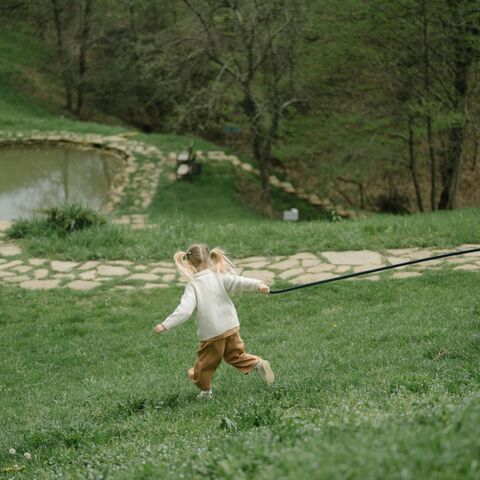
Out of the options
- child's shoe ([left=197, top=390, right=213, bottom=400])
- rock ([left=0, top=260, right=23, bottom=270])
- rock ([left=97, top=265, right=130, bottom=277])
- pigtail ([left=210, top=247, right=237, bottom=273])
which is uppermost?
pigtail ([left=210, top=247, right=237, bottom=273])

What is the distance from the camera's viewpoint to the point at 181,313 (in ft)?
15.5

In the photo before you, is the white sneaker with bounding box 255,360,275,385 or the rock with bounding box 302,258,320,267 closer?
the white sneaker with bounding box 255,360,275,385

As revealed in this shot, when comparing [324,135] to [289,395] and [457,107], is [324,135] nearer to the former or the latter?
[457,107]

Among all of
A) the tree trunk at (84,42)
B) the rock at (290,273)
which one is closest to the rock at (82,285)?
the rock at (290,273)

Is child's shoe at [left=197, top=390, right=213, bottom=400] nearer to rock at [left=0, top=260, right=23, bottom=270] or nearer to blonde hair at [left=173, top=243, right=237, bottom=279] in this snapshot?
blonde hair at [left=173, top=243, right=237, bottom=279]

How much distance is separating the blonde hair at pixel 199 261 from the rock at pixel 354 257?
356 cm

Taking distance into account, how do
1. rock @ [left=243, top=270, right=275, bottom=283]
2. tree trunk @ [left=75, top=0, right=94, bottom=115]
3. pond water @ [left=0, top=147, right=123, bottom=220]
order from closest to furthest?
1. rock @ [left=243, top=270, right=275, bottom=283]
2. pond water @ [left=0, top=147, right=123, bottom=220]
3. tree trunk @ [left=75, top=0, right=94, bottom=115]

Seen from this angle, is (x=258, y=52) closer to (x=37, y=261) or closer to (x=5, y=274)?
(x=37, y=261)

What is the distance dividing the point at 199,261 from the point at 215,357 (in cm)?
69

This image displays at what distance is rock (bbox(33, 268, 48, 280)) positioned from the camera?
8539 millimetres

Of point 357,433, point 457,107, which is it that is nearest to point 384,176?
point 457,107

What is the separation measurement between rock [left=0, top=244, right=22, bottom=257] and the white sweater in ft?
17.0

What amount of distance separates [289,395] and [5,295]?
4.49m

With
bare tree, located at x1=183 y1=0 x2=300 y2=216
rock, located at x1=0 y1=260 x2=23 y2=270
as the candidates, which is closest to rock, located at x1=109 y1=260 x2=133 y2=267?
rock, located at x1=0 y1=260 x2=23 y2=270
